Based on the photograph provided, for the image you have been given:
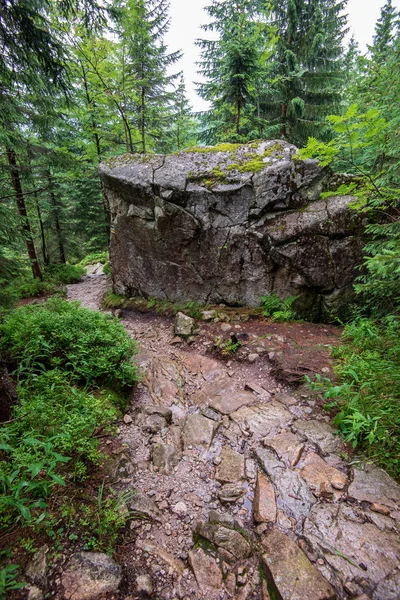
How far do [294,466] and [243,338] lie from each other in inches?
124

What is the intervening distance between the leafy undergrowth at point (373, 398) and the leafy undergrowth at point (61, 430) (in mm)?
2901

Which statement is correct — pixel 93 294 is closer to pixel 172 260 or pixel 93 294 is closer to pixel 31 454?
pixel 172 260

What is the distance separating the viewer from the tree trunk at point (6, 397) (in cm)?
281

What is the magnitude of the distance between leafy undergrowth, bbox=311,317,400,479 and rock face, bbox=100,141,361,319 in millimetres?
2363

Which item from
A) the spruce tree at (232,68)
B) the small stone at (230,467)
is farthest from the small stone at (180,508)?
the spruce tree at (232,68)

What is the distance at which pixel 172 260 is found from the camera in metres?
7.70

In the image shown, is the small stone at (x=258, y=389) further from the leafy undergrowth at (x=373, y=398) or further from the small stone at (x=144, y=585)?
the small stone at (x=144, y=585)

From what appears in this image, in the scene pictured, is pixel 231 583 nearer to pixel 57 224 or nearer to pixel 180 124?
pixel 57 224

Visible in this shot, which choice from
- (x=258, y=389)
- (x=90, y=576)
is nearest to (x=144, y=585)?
(x=90, y=576)

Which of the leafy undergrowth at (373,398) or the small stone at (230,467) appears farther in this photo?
the small stone at (230,467)

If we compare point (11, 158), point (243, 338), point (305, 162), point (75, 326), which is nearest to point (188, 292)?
point (243, 338)

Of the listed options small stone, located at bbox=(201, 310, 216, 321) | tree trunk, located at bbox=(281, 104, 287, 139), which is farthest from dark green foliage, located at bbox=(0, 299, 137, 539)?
tree trunk, located at bbox=(281, 104, 287, 139)

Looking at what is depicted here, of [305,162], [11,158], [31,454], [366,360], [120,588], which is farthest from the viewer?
[11,158]

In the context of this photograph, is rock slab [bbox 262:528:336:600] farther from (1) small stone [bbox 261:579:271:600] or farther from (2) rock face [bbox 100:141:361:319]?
(2) rock face [bbox 100:141:361:319]
